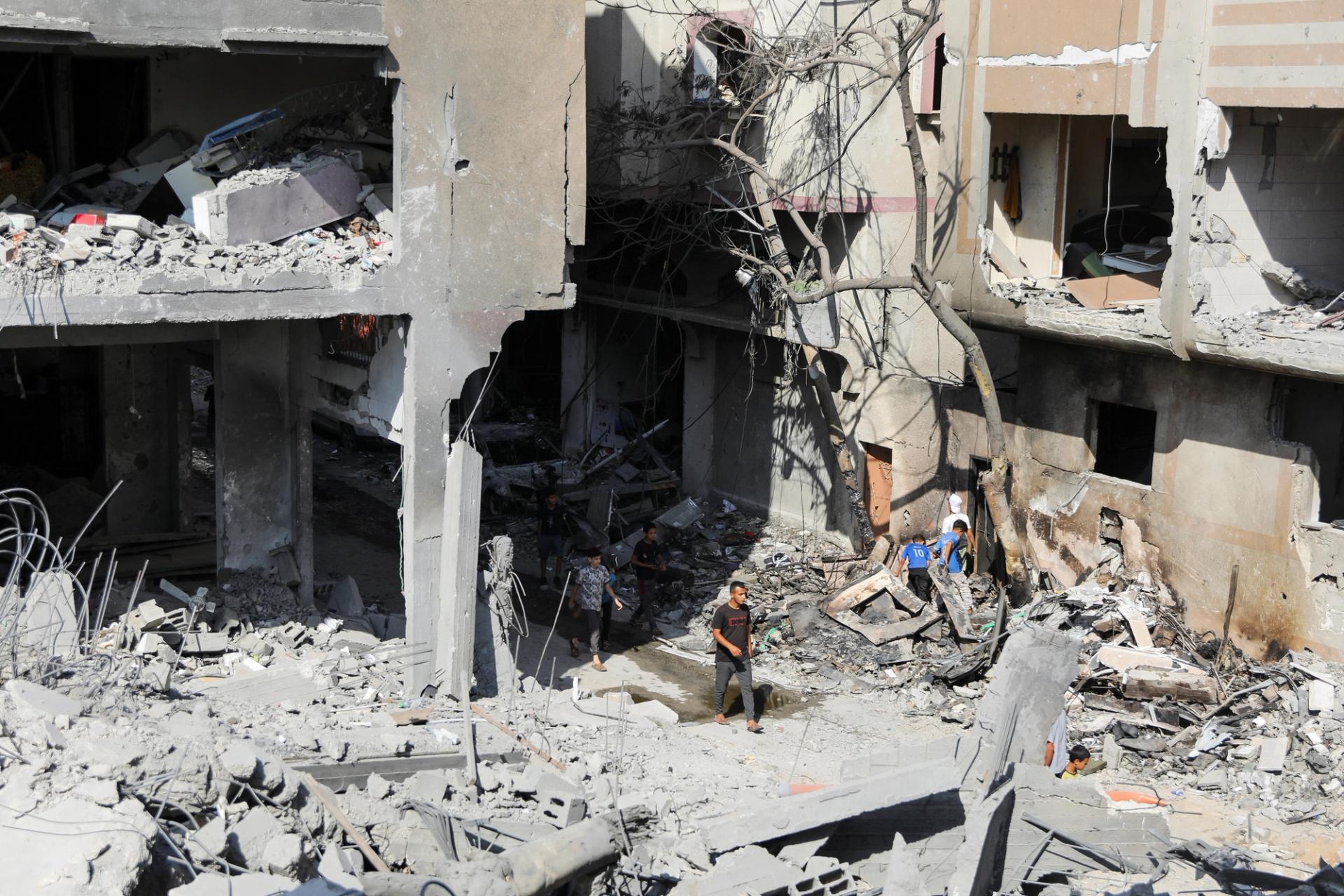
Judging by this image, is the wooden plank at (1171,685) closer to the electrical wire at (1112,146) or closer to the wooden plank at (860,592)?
the wooden plank at (860,592)

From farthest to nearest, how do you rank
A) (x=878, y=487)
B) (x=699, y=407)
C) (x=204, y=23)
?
(x=699, y=407), (x=878, y=487), (x=204, y=23)

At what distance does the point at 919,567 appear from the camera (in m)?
16.6

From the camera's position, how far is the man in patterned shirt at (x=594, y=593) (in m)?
15.3

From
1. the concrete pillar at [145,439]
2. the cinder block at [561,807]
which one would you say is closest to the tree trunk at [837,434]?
the concrete pillar at [145,439]

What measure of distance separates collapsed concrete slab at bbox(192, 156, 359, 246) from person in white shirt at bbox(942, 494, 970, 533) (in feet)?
26.5

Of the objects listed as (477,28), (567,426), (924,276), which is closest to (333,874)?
(477,28)

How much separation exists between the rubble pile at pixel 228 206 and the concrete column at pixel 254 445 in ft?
6.07

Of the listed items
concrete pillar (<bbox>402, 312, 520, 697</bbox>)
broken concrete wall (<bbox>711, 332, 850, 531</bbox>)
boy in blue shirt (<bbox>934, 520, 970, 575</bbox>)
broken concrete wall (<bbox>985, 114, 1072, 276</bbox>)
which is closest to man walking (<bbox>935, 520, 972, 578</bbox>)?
boy in blue shirt (<bbox>934, 520, 970, 575</bbox>)

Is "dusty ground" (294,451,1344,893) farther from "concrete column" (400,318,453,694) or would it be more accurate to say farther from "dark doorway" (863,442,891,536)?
"dark doorway" (863,442,891,536)

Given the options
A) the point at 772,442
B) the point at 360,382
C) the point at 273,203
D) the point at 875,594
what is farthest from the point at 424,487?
the point at 772,442

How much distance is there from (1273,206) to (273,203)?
10.2 meters

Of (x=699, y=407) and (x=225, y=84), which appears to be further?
(x=699, y=407)

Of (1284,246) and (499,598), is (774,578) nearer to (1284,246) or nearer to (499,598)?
(499,598)

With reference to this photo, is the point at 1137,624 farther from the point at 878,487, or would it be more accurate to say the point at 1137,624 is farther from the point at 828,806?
the point at 828,806
